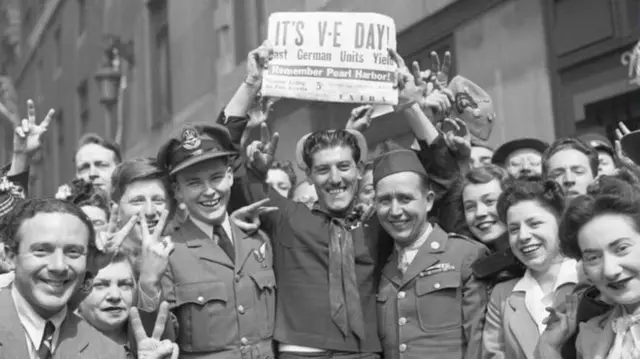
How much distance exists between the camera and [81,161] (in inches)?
254

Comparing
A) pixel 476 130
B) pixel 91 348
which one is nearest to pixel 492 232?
pixel 476 130

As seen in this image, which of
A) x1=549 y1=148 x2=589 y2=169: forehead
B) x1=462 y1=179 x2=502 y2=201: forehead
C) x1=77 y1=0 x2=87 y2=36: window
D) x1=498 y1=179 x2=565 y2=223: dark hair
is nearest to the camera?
x1=498 y1=179 x2=565 y2=223: dark hair

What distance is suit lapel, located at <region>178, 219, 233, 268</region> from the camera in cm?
448

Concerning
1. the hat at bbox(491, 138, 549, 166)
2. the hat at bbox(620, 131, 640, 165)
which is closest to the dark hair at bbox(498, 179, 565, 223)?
the hat at bbox(620, 131, 640, 165)

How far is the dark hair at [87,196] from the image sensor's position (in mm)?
5543

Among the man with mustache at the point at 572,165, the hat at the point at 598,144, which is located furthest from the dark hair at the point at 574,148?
the hat at the point at 598,144

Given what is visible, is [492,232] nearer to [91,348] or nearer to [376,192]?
[376,192]

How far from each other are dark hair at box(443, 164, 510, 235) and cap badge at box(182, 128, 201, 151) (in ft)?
4.51

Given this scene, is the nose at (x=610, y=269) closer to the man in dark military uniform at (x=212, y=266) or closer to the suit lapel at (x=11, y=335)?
the man in dark military uniform at (x=212, y=266)

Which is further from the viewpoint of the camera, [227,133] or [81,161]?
[81,161]

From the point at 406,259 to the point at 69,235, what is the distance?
5.96 ft

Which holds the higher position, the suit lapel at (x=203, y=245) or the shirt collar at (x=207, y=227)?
→ the shirt collar at (x=207, y=227)

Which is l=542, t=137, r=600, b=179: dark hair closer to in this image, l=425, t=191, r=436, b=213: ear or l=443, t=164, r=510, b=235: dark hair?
l=443, t=164, r=510, b=235: dark hair

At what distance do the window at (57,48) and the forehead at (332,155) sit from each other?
2232 centimetres
